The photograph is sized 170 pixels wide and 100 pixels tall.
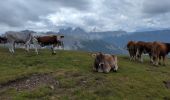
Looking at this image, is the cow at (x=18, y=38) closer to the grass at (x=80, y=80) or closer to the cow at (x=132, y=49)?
the grass at (x=80, y=80)

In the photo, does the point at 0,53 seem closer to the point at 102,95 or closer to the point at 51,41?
the point at 51,41

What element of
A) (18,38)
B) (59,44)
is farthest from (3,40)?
(59,44)

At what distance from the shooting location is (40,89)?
79.8 feet

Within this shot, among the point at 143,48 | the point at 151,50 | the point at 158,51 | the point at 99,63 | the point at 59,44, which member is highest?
the point at 59,44

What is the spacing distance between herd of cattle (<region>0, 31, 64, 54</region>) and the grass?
4.52m

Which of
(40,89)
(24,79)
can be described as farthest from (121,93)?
(24,79)

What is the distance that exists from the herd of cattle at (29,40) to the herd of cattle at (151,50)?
345 inches

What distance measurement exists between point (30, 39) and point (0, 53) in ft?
15.0

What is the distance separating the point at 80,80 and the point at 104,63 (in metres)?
4.31

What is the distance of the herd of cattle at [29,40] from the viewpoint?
39.9 meters

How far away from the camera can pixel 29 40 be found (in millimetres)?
41844

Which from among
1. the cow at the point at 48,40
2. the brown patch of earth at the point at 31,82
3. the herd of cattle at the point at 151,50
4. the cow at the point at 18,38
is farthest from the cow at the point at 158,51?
the brown patch of earth at the point at 31,82

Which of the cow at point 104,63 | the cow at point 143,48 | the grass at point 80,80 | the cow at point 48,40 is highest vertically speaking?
the cow at point 48,40

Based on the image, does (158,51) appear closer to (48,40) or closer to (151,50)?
(151,50)
